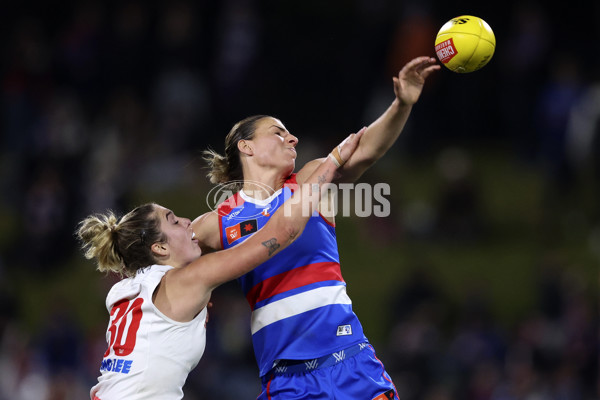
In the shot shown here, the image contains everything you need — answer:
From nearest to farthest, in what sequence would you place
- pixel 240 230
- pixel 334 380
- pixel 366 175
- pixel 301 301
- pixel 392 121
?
pixel 334 380
pixel 301 301
pixel 392 121
pixel 240 230
pixel 366 175

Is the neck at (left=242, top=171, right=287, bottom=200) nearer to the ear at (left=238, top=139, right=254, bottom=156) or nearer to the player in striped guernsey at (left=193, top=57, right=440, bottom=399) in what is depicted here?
the player in striped guernsey at (left=193, top=57, right=440, bottom=399)

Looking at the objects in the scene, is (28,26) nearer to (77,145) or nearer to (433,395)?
(77,145)

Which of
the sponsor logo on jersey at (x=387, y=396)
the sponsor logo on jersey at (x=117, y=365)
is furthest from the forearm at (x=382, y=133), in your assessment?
the sponsor logo on jersey at (x=117, y=365)

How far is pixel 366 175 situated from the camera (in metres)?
10.5

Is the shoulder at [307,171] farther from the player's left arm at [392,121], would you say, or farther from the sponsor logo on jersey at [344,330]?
the sponsor logo on jersey at [344,330]

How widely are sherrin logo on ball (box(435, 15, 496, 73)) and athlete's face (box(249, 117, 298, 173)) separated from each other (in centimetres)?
97

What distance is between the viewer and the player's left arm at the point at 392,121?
4.30 m

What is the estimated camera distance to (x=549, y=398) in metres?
8.05

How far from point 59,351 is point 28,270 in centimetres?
218

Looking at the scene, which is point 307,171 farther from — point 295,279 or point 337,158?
point 295,279

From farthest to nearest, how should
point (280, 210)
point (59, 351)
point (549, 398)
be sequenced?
point (59, 351) → point (549, 398) → point (280, 210)

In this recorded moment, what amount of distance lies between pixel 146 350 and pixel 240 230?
2.97 feet

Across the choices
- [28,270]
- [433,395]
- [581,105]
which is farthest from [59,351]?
[581,105]

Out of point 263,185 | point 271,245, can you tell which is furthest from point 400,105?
point 271,245
